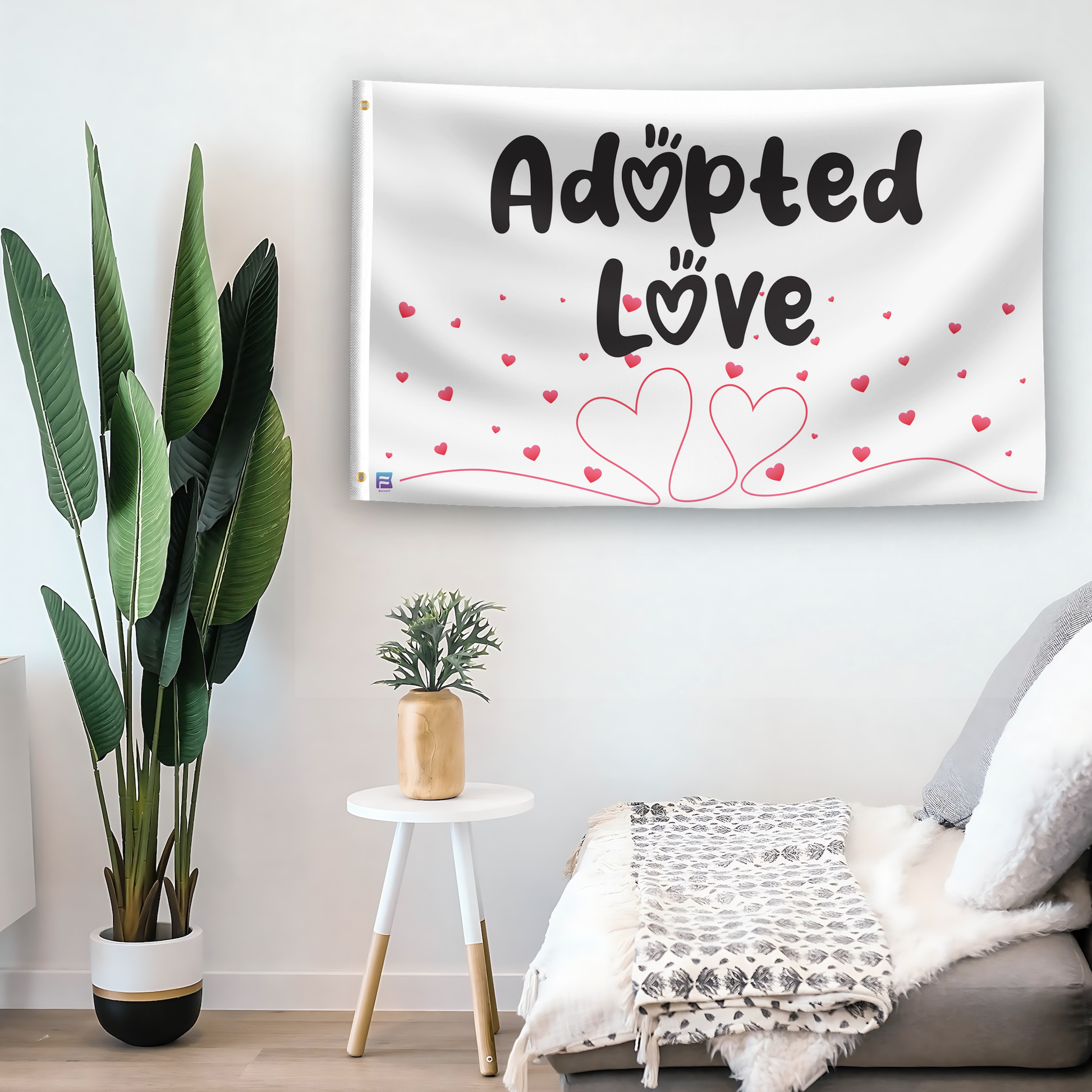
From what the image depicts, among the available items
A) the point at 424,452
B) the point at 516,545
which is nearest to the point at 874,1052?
the point at 516,545

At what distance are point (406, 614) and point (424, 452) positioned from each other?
1.13 feet

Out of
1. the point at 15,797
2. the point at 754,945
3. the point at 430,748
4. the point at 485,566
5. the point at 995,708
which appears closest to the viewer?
the point at 754,945

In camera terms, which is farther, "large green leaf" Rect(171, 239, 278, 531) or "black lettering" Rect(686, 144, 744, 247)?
"black lettering" Rect(686, 144, 744, 247)

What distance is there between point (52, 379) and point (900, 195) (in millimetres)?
1689

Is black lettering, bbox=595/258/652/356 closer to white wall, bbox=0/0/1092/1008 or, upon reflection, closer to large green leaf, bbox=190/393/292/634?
white wall, bbox=0/0/1092/1008

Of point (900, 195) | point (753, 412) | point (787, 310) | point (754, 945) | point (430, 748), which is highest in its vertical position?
point (900, 195)

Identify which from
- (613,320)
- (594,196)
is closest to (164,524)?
(613,320)

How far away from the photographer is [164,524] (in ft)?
Answer: 5.97

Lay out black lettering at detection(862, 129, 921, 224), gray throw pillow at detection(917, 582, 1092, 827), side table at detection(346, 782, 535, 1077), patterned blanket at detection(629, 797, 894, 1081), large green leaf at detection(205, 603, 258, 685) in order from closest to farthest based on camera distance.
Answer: patterned blanket at detection(629, 797, 894, 1081) → gray throw pillow at detection(917, 582, 1092, 827) → side table at detection(346, 782, 535, 1077) → large green leaf at detection(205, 603, 258, 685) → black lettering at detection(862, 129, 921, 224)

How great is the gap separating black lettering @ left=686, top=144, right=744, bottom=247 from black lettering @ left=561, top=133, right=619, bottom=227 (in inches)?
6.2

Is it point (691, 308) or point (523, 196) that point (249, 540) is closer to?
point (523, 196)

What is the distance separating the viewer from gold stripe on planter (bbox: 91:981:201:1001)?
1886 mm

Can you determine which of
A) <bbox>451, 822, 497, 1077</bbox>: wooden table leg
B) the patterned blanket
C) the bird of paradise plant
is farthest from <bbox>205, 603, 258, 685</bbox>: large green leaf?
the patterned blanket

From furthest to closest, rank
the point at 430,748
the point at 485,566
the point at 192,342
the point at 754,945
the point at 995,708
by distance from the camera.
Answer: the point at 485,566
the point at 192,342
the point at 430,748
the point at 995,708
the point at 754,945
